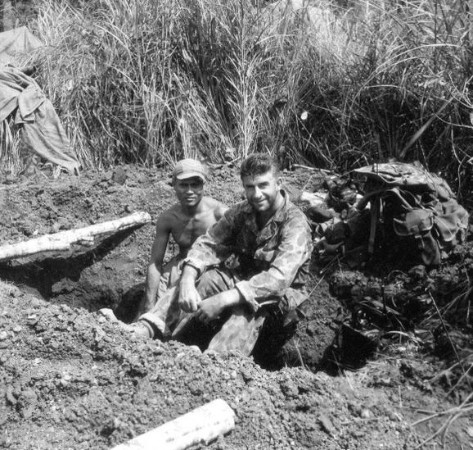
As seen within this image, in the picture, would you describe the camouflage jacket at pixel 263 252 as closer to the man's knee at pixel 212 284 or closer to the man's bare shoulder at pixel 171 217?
the man's knee at pixel 212 284

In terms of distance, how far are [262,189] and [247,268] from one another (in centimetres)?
63

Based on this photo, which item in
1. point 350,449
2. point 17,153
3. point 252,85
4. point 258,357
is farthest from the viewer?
point 17,153

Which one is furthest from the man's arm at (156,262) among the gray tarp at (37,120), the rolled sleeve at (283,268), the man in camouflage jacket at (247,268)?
the gray tarp at (37,120)

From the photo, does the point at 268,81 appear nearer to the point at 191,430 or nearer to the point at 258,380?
the point at 258,380

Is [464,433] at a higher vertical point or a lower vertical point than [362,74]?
lower

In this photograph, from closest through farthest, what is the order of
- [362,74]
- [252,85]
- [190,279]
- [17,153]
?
[190,279], [362,74], [252,85], [17,153]

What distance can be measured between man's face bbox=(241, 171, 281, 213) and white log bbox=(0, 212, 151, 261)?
1.94m

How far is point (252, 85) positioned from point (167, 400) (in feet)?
13.7

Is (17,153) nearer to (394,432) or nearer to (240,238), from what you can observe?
(240,238)

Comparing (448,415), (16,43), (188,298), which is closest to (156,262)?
(188,298)

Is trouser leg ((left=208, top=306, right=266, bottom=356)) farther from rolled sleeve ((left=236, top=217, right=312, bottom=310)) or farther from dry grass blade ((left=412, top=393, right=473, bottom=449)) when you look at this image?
dry grass blade ((left=412, top=393, right=473, bottom=449))

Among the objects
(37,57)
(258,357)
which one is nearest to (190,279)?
(258,357)

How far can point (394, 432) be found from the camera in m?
3.46

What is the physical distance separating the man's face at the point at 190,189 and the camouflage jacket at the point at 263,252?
2.18 feet
